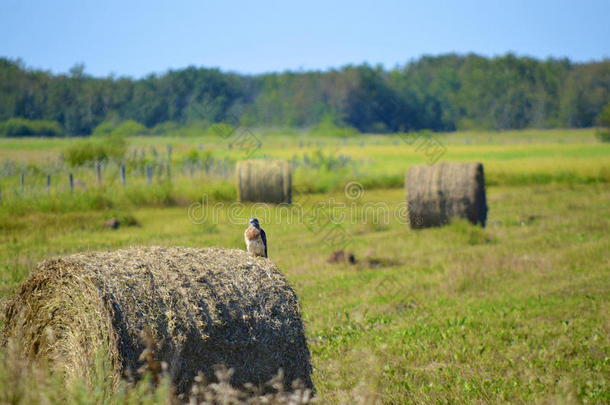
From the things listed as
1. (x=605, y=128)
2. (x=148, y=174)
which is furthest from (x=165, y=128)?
(x=605, y=128)

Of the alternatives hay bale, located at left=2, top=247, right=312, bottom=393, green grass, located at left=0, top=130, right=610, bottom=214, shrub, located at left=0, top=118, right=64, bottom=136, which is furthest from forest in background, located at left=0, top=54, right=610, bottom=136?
hay bale, located at left=2, top=247, right=312, bottom=393

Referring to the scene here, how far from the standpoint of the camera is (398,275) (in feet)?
35.5

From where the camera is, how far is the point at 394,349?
7.20 metres

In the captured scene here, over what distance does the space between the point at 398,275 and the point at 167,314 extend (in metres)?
6.77

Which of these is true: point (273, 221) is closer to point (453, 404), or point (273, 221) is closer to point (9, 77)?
point (9, 77)

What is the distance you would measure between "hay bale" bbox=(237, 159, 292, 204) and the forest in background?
436 centimetres

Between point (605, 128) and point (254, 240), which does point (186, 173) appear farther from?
point (605, 128)

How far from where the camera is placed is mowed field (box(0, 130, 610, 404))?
616 centimetres

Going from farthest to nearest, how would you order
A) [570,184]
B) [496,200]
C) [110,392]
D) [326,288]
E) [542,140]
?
[542,140], [570,184], [496,200], [326,288], [110,392]

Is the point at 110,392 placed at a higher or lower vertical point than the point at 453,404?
higher

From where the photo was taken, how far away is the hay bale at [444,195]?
16.3m

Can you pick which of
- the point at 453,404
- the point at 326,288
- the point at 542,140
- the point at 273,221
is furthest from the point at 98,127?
the point at 542,140

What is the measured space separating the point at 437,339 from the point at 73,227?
10303 millimetres

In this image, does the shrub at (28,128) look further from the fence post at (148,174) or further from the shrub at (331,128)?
the shrub at (331,128)
